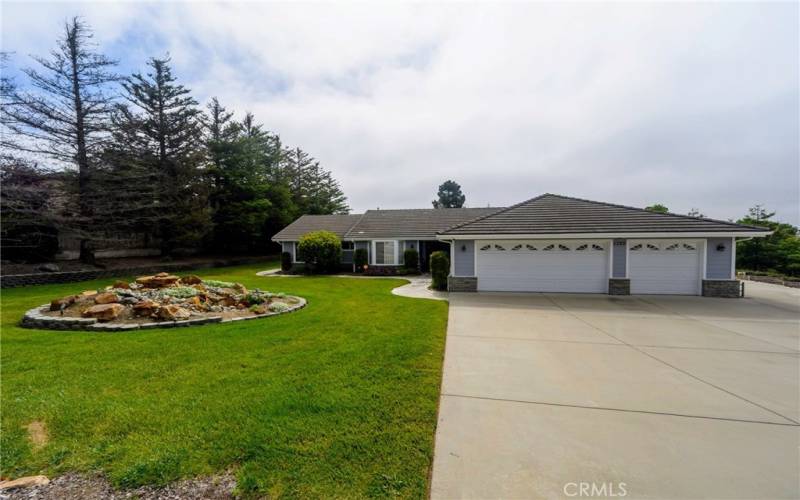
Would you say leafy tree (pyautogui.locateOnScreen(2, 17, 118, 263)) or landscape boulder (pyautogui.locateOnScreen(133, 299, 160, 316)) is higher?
leafy tree (pyautogui.locateOnScreen(2, 17, 118, 263))

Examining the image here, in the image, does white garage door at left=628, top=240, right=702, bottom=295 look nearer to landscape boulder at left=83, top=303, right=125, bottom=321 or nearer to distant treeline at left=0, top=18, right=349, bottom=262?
landscape boulder at left=83, top=303, right=125, bottom=321

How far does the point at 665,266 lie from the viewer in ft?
35.6

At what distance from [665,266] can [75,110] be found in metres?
28.0

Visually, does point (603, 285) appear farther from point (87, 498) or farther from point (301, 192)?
point (301, 192)

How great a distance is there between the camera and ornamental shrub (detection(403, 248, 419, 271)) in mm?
17516

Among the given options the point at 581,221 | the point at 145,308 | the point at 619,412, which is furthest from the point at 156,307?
the point at 581,221

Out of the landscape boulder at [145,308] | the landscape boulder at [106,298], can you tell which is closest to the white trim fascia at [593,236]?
the landscape boulder at [145,308]

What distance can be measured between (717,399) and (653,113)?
38.1 ft

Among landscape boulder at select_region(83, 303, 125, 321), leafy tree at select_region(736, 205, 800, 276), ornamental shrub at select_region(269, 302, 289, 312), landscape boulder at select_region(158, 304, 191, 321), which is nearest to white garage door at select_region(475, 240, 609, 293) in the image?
ornamental shrub at select_region(269, 302, 289, 312)

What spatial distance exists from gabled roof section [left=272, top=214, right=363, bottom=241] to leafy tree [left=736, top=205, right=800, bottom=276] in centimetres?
2667

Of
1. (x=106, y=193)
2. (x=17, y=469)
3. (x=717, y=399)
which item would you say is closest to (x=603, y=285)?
(x=717, y=399)

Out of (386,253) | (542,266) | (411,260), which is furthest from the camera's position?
(386,253)

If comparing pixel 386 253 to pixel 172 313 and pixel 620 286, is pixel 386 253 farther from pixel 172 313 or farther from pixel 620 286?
pixel 172 313

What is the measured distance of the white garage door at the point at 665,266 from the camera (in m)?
10.7
